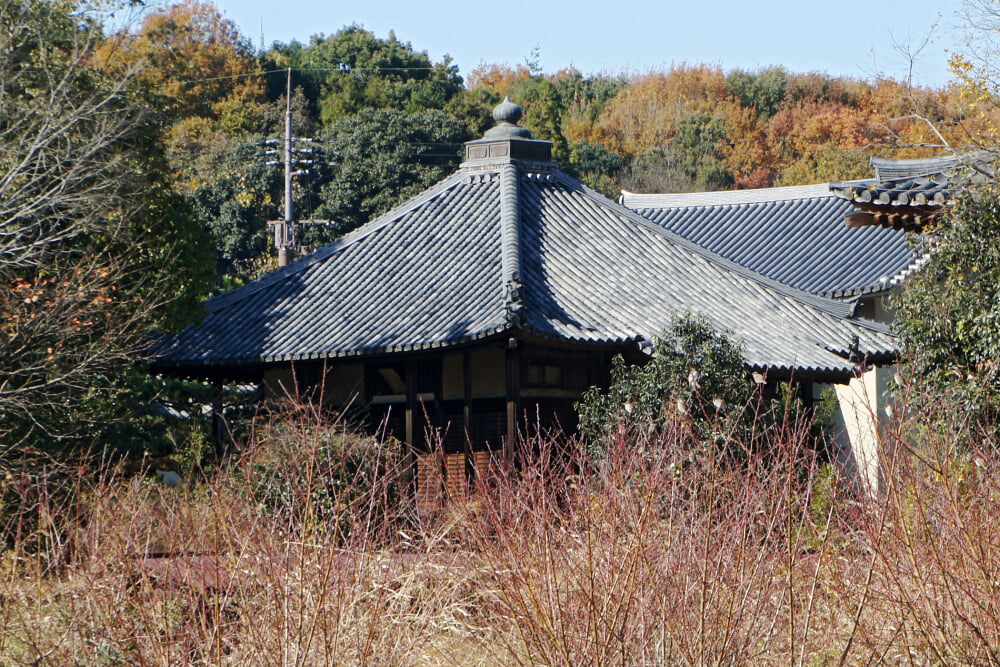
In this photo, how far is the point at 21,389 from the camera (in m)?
11.7

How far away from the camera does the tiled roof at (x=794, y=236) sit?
68.8 ft

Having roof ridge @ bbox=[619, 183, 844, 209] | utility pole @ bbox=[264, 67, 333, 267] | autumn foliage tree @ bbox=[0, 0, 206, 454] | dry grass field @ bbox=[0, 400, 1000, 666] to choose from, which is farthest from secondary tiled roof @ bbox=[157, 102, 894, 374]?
utility pole @ bbox=[264, 67, 333, 267]

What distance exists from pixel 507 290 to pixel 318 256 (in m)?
4.22

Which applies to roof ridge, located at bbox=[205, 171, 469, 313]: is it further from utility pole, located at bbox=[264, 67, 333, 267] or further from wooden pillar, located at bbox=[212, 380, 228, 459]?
utility pole, located at bbox=[264, 67, 333, 267]

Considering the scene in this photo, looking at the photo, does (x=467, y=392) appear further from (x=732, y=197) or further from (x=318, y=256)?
(x=732, y=197)

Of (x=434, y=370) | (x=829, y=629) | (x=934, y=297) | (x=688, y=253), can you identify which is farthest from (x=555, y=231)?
(x=829, y=629)

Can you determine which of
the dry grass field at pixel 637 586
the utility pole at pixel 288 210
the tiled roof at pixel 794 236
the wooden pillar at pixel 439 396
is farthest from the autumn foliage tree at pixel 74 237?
the utility pole at pixel 288 210

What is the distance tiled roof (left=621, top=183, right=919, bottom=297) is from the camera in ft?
68.8

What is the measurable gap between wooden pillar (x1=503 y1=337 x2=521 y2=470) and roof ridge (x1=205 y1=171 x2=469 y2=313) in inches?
156

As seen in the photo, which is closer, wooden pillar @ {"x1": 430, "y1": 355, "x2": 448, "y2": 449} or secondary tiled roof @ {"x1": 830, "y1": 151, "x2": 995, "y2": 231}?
secondary tiled roof @ {"x1": 830, "y1": 151, "x2": 995, "y2": 231}

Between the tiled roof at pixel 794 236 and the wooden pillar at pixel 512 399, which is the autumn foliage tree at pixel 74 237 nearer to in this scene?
the wooden pillar at pixel 512 399

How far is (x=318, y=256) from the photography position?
17156 millimetres

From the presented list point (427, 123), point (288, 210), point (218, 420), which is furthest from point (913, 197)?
point (427, 123)

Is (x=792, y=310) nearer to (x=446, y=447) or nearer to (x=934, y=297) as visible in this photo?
(x=446, y=447)
